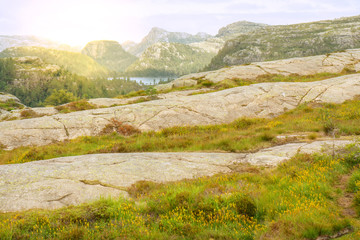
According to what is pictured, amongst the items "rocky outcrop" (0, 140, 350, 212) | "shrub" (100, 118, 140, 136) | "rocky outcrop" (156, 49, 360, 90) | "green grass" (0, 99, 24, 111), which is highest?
"rocky outcrop" (156, 49, 360, 90)

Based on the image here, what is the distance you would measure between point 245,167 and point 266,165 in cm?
107

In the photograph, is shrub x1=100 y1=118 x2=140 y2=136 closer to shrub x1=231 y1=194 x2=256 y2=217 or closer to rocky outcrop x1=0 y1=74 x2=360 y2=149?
rocky outcrop x1=0 y1=74 x2=360 y2=149

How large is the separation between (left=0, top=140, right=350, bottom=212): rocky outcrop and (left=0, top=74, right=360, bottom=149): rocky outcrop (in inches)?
327

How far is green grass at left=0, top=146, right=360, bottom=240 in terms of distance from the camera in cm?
544

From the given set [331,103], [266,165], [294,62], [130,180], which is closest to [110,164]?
[130,180]

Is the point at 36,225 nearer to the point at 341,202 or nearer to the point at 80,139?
the point at 341,202

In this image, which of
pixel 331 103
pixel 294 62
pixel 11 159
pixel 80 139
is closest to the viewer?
pixel 11 159

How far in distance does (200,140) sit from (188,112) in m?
7.02

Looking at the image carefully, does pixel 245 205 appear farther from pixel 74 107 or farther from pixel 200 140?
pixel 74 107

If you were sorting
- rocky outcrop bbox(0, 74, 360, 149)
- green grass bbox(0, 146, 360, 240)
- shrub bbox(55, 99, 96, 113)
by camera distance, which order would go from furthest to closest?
1. shrub bbox(55, 99, 96, 113)
2. rocky outcrop bbox(0, 74, 360, 149)
3. green grass bbox(0, 146, 360, 240)

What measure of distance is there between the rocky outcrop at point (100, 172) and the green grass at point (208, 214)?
93cm

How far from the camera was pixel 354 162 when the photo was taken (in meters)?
9.27

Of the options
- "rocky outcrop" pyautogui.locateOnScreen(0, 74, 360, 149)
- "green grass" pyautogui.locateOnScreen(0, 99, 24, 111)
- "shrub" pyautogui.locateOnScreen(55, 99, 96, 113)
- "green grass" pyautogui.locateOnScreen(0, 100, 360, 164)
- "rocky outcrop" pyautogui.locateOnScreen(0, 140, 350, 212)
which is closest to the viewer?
"rocky outcrop" pyautogui.locateOnScreen(0, 140, 350, 212)

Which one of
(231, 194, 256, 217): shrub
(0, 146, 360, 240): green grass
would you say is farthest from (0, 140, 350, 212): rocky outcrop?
(231, 194, 256, 217): shrub
